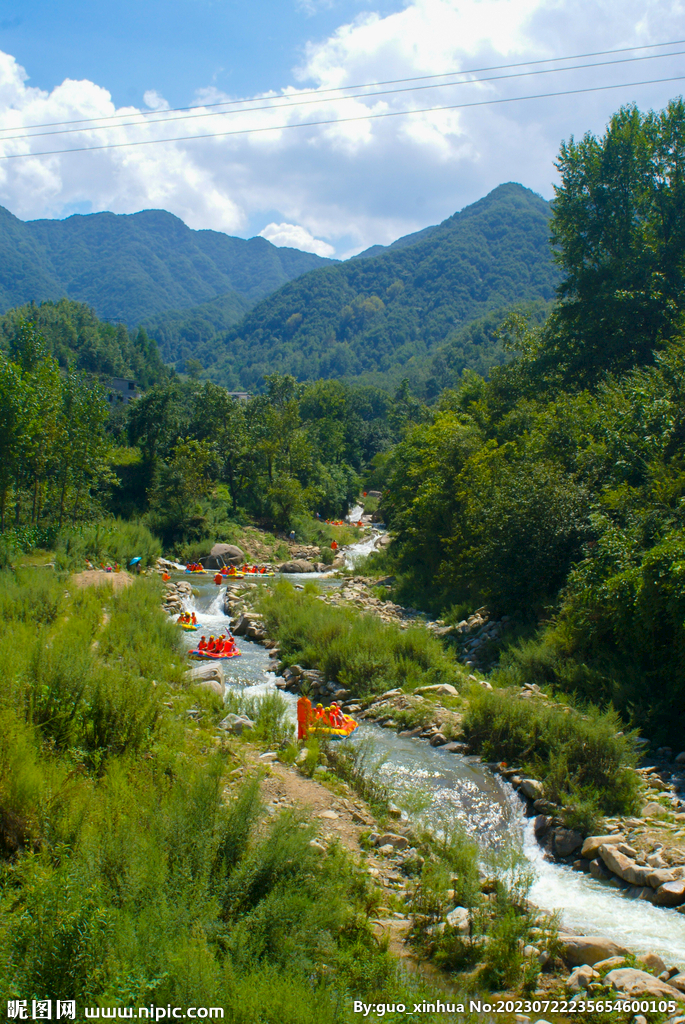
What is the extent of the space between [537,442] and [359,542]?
73.1 ft

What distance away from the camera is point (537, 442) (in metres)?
19.1

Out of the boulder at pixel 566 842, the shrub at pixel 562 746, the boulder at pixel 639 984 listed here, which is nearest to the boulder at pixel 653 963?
the boulder at pixel 639 984

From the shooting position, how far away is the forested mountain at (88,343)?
88.1 meters

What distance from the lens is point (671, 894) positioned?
21.3ft

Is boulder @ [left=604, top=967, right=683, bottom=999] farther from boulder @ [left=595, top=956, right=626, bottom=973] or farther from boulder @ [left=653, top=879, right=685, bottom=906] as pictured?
boulder @ [left=653, top=879, right=685, bottom=906]

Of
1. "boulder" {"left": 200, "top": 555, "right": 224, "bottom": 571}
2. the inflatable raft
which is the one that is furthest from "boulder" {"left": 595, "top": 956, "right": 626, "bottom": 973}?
"boulder" {"left": 200, "top": 555, "right": 224, "bottom": 571}

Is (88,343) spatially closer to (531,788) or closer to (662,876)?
(531,788)

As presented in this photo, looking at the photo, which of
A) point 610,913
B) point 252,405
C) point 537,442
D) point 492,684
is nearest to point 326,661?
point 492,684

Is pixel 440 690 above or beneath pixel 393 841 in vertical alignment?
beneath

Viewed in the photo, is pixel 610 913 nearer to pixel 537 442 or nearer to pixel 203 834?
pixel 203 834

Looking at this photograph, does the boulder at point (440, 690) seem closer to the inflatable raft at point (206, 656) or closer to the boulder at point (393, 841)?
the inflatable raft at point (206, 656)

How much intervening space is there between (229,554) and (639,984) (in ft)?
92.8

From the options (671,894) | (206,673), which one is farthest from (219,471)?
(671,894)

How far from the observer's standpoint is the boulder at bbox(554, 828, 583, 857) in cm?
768
